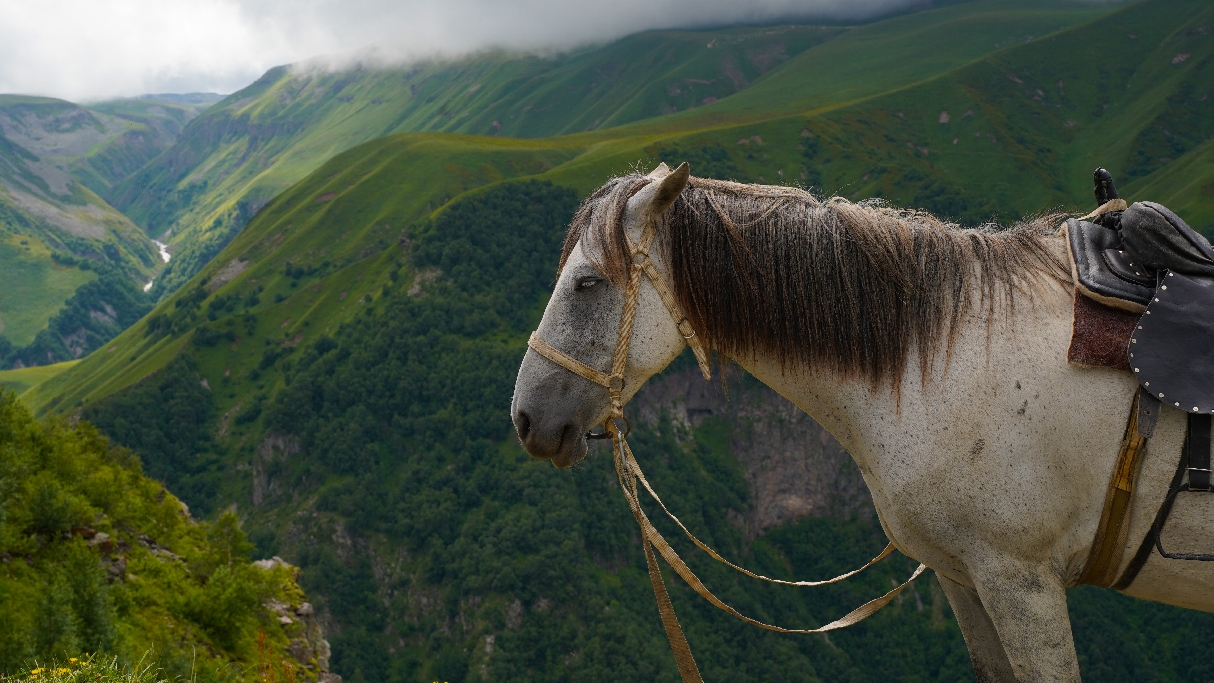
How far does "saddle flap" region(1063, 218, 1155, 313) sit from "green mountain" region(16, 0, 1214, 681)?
110 meters

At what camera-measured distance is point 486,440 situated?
433 ft

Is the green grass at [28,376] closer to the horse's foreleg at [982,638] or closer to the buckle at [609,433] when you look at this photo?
the buckle at [609,433]

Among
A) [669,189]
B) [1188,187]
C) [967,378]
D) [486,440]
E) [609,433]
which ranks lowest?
[486,440]

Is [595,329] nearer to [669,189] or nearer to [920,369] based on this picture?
[669,189]

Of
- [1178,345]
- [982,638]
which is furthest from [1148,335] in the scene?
[982,638]

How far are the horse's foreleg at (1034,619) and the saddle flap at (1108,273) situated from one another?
1416mm

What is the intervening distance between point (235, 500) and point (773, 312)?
144 m

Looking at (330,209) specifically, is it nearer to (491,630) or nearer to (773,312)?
(491,630)

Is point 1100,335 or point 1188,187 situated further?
point 1188,187

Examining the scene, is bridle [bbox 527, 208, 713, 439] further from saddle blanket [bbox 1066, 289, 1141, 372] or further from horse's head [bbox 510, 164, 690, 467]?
saddle blanket [bbox 1066, 289, 1141, 372]

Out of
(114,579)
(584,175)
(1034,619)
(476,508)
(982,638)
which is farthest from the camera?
(584,175)

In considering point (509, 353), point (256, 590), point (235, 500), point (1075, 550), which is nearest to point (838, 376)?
point (1075, 550)

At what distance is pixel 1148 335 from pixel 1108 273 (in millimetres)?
401

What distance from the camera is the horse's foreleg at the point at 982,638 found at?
4395 millimetres
